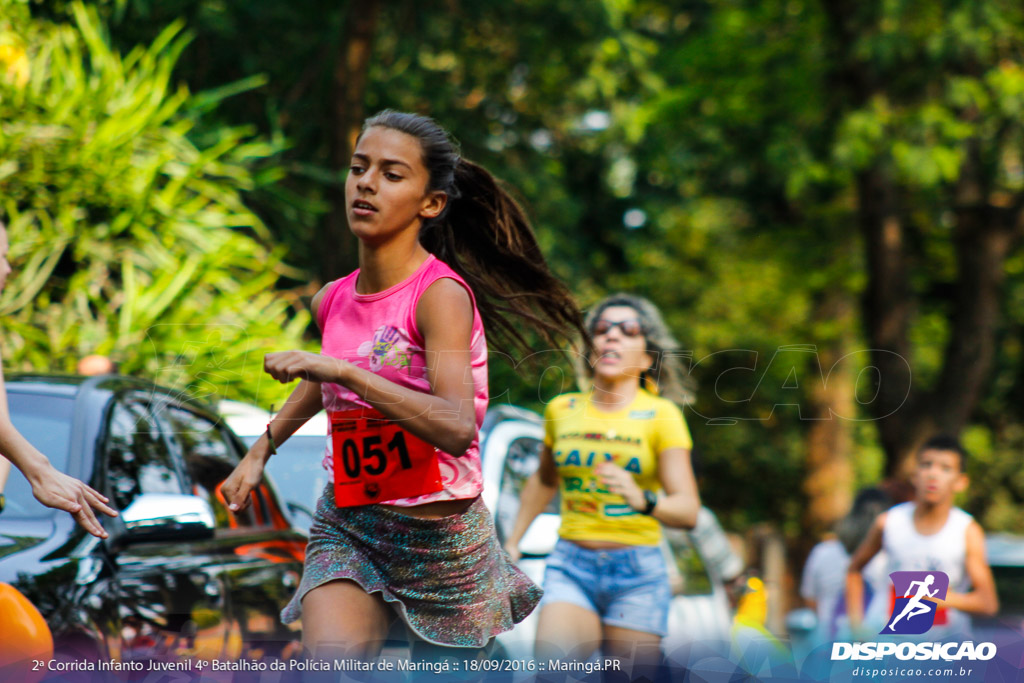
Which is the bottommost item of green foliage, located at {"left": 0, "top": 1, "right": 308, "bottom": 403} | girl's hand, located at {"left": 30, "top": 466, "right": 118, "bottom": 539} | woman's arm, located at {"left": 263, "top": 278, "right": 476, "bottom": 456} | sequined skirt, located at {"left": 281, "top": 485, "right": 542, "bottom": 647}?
sequined skirt, located at {"left": 281, "top": 485, "right": 542, "bottom": 647}

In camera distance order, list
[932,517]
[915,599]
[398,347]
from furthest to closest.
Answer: [932,517] < [915,599] < [398,347]

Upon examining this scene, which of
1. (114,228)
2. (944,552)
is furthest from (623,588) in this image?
(114,228)

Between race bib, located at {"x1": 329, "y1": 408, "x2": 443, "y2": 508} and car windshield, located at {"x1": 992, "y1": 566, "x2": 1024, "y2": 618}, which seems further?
car windshield, located at {"x1": 992, "y1": 566, "x2": 1024, "y2": 618}

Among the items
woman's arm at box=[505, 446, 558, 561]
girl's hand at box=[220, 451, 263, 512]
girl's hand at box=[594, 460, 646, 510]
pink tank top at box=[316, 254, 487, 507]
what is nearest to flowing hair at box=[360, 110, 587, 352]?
pink tank top at box=[316, 254, 487, 507]

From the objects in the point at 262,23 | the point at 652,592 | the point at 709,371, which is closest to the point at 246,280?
the point at 262,23

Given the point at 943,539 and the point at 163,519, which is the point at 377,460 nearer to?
the point at 163,519

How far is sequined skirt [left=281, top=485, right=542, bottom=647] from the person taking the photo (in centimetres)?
299

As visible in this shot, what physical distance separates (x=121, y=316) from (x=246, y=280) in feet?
4.62

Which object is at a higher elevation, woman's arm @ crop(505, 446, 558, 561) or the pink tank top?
the pink tank top

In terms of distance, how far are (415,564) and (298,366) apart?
72cm

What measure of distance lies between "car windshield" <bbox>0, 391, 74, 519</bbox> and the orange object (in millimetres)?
797

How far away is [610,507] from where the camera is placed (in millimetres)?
4758

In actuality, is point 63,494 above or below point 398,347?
below

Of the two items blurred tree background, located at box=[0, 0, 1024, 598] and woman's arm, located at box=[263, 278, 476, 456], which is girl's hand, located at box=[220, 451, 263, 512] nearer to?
woman's arm, located at box=[263, 278, 476, 456]
